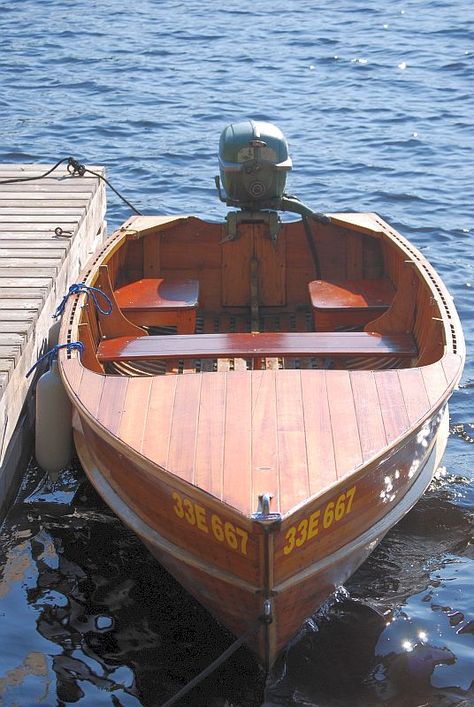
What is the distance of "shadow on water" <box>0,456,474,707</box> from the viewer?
612 cm

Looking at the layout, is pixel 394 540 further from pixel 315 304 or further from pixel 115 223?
pixel 115 223

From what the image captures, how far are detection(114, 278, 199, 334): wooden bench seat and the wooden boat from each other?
1 cm

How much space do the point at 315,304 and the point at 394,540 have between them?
209cm

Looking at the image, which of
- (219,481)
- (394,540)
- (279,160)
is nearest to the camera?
(219,481)

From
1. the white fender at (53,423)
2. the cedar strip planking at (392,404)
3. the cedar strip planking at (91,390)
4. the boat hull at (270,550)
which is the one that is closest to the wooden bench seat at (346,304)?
the cedar strip planking at (392,404)

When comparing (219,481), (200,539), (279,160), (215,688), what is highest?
(279,160)

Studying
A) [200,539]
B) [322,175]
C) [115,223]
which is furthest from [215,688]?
[322,175]

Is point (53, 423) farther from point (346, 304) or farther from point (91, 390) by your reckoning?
point (346, 304)

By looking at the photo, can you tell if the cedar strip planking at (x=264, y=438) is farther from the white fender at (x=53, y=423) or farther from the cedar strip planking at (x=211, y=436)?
the white fender at (x=53, y=423)

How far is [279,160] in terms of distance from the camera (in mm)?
8828

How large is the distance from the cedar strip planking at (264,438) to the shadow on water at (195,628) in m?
1.24

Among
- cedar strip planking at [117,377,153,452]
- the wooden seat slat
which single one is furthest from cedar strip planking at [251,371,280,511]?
the wooden seat slat

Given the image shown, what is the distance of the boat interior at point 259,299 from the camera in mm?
7668

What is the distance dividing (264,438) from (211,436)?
0.29 meters
